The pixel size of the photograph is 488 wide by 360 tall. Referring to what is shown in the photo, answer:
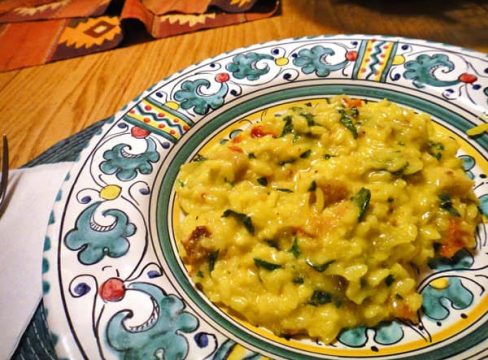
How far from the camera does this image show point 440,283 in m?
1.52

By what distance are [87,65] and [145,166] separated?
1.72 meters

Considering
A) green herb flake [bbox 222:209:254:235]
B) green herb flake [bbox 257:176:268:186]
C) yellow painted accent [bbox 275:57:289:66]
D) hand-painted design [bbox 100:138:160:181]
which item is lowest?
green herb flake [bbox 222:209:254:235]

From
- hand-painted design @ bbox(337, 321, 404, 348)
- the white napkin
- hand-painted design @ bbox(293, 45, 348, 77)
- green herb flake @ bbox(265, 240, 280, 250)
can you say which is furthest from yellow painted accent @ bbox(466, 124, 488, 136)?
the white napkin

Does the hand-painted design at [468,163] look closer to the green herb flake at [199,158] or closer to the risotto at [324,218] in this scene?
the risotto at [324,218]

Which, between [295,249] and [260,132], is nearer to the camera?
[295,249]

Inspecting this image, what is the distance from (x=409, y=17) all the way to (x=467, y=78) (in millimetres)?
1451

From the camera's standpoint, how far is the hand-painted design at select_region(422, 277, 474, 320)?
143 cm

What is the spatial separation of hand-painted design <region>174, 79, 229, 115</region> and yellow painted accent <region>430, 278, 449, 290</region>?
120 centimetres

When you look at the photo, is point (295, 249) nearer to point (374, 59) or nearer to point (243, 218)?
point (243, 218)

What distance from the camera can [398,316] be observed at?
141 centimetres

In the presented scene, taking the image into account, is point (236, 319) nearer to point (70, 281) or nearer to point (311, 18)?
point (70, 281)

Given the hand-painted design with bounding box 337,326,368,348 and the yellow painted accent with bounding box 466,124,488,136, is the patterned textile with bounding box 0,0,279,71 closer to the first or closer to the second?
the yellow painted accent with bounding box 466,124,488,136

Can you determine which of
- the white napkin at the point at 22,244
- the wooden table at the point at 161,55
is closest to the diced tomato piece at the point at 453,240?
the white napkin at the point at 22,244

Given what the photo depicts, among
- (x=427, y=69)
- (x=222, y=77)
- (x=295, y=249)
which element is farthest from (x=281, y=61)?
(x=295, y=249)
